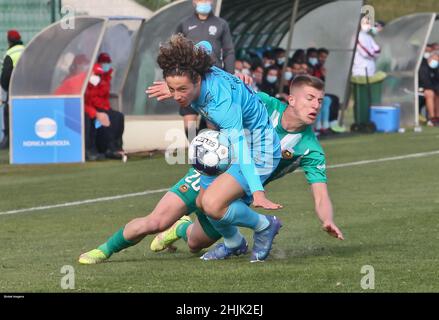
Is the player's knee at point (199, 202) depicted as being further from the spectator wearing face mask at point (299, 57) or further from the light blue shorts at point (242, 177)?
the spectator wearing face mask at point (299, 57)

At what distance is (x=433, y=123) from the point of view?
30.0 m

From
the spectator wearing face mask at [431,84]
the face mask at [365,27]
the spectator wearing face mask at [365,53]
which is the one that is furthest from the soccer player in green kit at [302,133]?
the spectator wearing face mask at [431,84]

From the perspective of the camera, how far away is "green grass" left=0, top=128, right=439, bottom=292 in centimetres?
930

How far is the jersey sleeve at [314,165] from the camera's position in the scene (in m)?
10.4

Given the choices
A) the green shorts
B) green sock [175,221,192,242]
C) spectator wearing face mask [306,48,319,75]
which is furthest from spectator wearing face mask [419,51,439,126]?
the green shorts

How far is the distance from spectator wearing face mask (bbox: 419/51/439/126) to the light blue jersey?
67.0ft

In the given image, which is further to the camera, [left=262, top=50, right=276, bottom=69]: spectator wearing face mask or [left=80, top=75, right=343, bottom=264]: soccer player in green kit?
[left=262, top=50, right=276, bottom=69]: spectator wearing face mask

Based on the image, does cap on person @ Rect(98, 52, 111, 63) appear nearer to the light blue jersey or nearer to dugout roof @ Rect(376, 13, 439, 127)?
dugout roof @ Rect(376, 13, 439, 127)

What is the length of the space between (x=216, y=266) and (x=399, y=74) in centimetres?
2052

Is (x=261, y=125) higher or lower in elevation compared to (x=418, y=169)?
higher

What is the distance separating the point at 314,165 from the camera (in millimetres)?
10391

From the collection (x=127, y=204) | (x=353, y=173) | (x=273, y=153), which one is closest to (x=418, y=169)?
(x=353, y=173)

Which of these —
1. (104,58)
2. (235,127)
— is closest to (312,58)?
(104,58)
